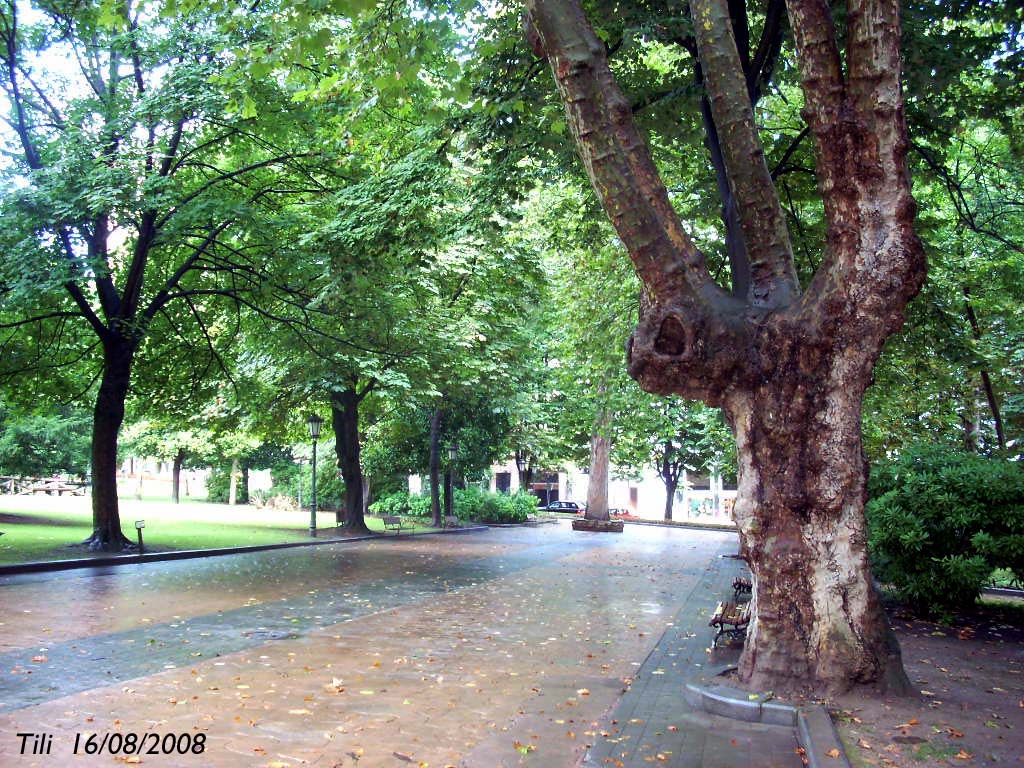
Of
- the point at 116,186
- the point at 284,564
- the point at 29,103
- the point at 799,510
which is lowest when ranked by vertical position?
the point at 284,564

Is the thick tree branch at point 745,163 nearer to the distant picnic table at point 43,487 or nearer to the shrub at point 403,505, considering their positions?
the shrub at point 403,505

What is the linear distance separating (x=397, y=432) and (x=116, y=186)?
882 inches

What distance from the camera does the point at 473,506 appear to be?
39625 mm

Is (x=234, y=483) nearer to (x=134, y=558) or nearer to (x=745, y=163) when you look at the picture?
(x=134, y=558)

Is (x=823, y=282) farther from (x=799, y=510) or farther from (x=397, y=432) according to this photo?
(x=397, y=432)

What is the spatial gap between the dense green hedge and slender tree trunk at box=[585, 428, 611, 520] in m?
5.41

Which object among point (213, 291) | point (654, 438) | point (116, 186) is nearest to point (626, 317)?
point (213, 291)

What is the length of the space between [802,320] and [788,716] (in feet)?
9.98

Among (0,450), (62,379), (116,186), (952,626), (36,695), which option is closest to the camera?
(36,695)

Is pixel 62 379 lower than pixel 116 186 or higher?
lower

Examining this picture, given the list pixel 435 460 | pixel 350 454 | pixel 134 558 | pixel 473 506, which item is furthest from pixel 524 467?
pixel 134 558

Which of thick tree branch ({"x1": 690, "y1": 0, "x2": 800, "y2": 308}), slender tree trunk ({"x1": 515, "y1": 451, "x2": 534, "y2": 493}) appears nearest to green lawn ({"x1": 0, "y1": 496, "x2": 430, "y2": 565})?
thick tree branch ({"x1": 690, "y1": 0, "x2": 800, "y2": 308})

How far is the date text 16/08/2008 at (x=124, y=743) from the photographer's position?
16.7 ft

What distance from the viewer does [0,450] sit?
29.0 m
